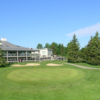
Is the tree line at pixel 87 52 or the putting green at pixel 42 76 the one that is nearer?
the putting green at pixel 42 76

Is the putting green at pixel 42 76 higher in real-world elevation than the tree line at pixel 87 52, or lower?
lower

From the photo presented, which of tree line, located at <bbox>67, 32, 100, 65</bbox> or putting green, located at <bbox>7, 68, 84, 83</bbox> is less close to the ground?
tree line, located at <bbox>67, 32, 100, 65</bbox>

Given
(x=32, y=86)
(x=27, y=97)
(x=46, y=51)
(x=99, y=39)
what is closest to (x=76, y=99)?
(x=27, y=97)

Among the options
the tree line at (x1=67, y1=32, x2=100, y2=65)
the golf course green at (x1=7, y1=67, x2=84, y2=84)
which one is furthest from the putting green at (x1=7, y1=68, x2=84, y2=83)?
the tree line at (x1=67, y1=32, x2=100, y2=65)

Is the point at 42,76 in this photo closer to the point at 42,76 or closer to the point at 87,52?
the point at 42,76

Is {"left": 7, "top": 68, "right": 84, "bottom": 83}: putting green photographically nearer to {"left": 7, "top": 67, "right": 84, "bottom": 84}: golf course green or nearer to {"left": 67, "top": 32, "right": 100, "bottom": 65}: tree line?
{"left": 7, "top": 67, "right": 84, "bottom": 84}: golf course green

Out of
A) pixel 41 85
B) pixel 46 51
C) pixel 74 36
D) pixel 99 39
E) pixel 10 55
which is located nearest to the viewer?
pixel 41 85

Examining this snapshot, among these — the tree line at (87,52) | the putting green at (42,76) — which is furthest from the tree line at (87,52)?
the putting green at (42,76)

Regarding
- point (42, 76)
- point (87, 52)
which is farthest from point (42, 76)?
point (87, 52)

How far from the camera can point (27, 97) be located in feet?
27.7

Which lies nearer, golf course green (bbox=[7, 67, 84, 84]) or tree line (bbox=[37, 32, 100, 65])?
golf course green (bbox=[7, 67, 84, 84])

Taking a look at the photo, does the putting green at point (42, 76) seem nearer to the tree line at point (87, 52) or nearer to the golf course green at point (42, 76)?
the golf course green at point (42, 76)

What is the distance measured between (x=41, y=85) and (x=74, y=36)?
34107 millimetres

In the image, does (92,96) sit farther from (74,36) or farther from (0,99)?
(74,36)
